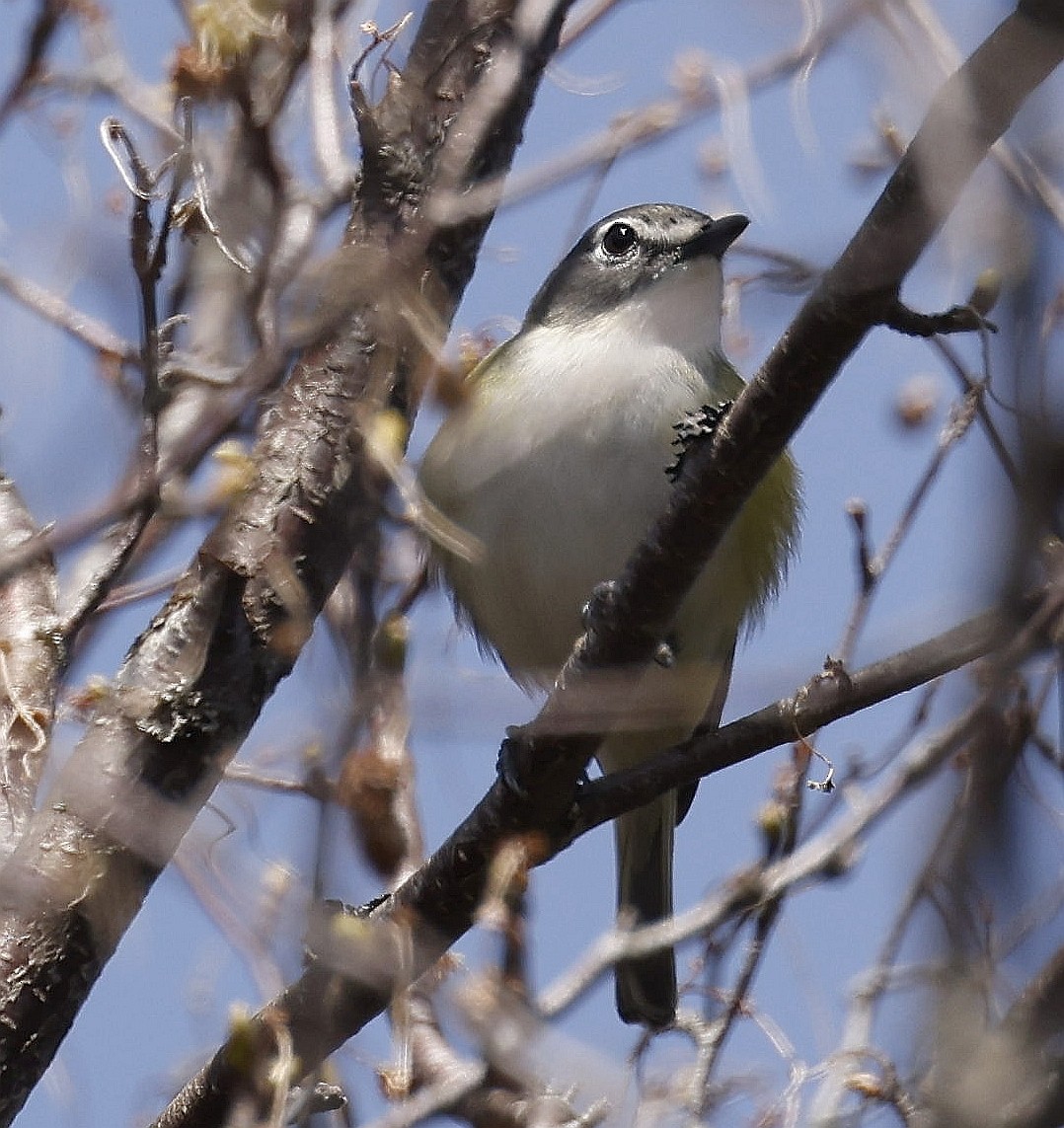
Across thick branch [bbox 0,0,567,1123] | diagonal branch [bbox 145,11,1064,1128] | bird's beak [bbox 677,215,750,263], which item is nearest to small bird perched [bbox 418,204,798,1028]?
bird's beak [bbox 677,215,750,263]

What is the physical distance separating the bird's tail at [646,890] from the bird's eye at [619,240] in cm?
203

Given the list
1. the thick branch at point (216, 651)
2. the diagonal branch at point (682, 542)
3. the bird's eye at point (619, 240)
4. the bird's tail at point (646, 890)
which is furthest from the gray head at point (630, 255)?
the diagonal branch at point (682, 542)

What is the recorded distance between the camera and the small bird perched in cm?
516

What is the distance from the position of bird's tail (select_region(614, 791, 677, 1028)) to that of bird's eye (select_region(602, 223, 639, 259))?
2.03 metres

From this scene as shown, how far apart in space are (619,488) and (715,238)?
1.25 m

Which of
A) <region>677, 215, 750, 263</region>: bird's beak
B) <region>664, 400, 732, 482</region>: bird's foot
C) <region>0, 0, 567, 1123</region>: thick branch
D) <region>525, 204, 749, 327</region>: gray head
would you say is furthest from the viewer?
<region>525, 204, 749, 327</region>: gray head

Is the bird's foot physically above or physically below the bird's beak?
below

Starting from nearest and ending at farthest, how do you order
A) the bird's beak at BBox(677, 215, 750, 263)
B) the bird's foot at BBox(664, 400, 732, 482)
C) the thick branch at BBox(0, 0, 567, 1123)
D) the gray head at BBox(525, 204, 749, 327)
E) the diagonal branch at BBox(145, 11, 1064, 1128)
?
1. the diagonal branch at BBox(145, 11, 1064, 1128)
2. the bird's foot at BBox(664, 400, 732, 482)
3. the thick branch at BBox(0, 0, 567, 1123)
4. the bird's beak at BBox(677, 215, 750, 263)
5. the gray head at BBox(525, 204, 749, 327)

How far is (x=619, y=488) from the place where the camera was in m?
5.12

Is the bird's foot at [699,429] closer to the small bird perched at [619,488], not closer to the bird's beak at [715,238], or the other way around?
the small bird perched at [619,488]

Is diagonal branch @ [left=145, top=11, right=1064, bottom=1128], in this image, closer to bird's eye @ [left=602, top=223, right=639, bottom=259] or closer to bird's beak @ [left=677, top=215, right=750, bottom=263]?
bird's beak @ [left=677, top=215, right=750, bottom=263]

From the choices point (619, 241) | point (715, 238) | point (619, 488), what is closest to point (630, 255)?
point (619, 241)

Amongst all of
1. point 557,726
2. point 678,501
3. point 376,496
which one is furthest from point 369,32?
point 557,726

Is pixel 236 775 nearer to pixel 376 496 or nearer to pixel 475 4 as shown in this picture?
pixel 376 496
